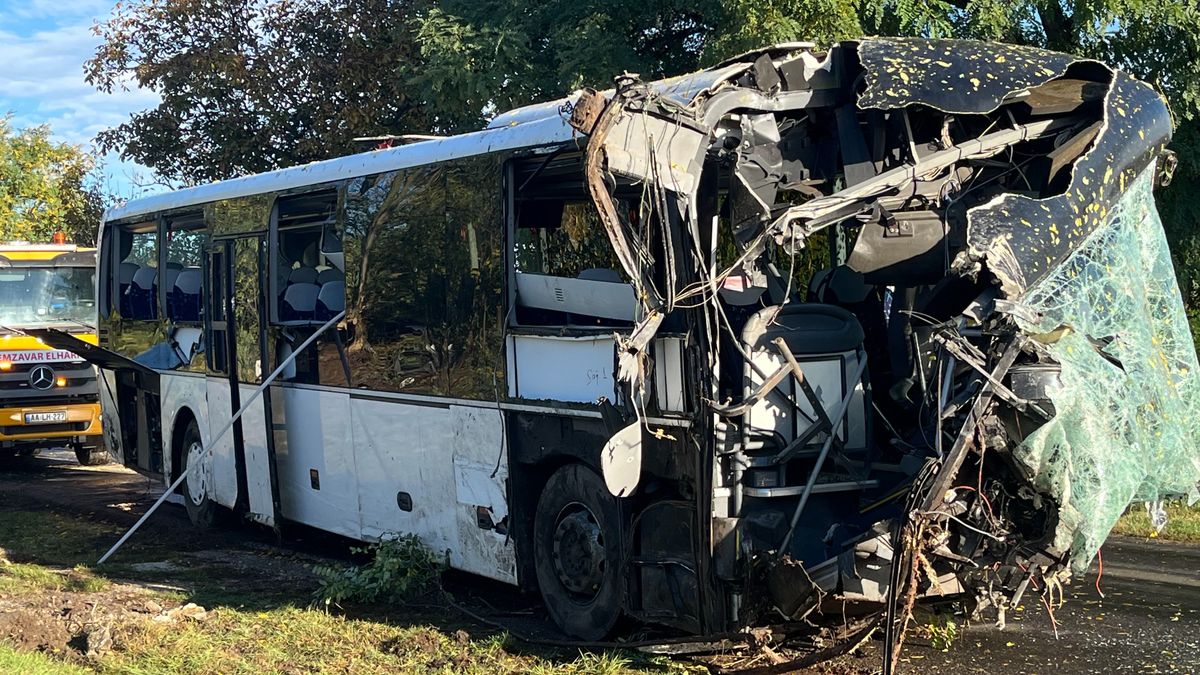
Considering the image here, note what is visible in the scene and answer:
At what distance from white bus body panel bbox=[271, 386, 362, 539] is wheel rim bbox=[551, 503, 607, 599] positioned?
2700mm

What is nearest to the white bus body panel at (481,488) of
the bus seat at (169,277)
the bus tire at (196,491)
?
the bus tire at (196,491)

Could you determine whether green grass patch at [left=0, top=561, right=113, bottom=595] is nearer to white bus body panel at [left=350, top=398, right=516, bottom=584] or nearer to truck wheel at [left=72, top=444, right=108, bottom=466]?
white bus body panel at [left=350, top=398, right=516, bottom=584]

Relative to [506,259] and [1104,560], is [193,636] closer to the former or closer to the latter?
[506,259]

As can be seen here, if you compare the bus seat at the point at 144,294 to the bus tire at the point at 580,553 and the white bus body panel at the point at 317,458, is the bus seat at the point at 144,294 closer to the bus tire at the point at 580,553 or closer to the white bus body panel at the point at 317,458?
the white bus body panel at the point at 317,458

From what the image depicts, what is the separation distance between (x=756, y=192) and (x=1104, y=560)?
4940 mm

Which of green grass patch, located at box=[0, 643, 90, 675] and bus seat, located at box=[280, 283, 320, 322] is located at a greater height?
bus seat, located at box=[280, 283, 320, 322]

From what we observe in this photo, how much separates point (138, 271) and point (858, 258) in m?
10.1

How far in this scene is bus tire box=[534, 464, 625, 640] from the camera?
24.9 feet

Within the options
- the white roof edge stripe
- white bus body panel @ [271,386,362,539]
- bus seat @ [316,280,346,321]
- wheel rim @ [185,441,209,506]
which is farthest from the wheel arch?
bus seat @ [316,280,346,321]

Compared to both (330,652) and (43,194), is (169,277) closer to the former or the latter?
(330,652)

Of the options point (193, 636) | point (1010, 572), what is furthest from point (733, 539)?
point (193, 636)

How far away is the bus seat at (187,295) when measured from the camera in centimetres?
1305

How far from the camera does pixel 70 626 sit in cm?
823

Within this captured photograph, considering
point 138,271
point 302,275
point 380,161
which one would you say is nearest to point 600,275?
point 380,161
